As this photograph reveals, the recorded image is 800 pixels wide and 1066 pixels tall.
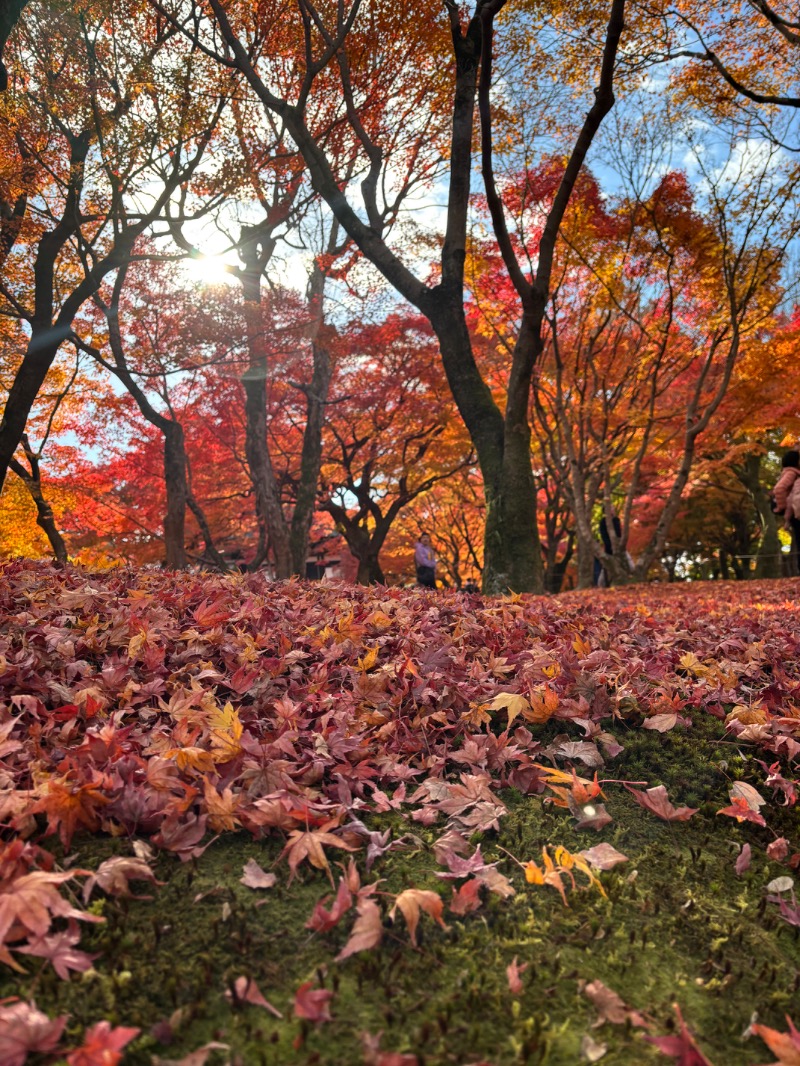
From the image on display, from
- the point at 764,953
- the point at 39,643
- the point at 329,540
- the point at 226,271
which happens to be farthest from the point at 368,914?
the point at 329,540

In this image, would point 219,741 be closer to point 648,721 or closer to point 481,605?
point 648,721

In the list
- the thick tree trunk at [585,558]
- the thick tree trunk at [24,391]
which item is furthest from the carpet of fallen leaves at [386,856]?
the thick tree trunk at [585,558]

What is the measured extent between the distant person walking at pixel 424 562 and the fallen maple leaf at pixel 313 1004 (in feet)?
41.7

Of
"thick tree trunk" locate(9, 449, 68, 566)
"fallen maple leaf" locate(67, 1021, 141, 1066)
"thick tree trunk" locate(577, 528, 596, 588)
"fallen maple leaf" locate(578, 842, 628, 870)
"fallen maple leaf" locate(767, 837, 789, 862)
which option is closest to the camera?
"fallen maple leaf" locate(67, 1021, 141, 1066)

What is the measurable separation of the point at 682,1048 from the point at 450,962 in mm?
383

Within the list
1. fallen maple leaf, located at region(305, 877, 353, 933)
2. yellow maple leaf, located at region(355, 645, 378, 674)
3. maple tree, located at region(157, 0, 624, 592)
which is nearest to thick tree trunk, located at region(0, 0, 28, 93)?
maple tree, located at region(157, 0, 624, 592)

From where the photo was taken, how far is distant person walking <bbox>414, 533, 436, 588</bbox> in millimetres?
13867

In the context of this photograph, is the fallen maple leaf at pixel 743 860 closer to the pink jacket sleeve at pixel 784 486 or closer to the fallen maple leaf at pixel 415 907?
the fallen maple leaf at pixel 415 907

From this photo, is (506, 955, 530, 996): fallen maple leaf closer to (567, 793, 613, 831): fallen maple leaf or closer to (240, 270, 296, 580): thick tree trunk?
(567, 793, 613, 831): fallen maple leaf

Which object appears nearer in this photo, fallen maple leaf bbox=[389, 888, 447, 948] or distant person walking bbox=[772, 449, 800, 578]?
fallen maple leaf bbox=[389, 888, 447, 948]

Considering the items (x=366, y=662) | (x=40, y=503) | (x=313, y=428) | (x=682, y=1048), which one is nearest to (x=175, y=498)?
(x=313, y=428)

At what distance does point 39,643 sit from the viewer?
2568 mm

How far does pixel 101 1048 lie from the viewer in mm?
867

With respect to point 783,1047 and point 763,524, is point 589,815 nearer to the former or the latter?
point 783,1047
